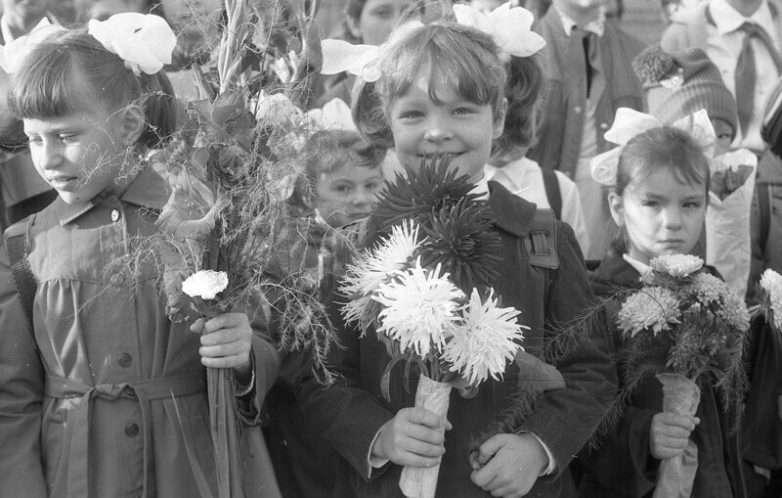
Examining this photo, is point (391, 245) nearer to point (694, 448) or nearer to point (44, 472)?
point (44, 472)

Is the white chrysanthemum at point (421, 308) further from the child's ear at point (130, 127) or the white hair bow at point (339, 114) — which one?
the white hair bow at point (339, 114)

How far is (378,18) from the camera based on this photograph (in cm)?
560

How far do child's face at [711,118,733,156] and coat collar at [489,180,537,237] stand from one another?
92.7 inches

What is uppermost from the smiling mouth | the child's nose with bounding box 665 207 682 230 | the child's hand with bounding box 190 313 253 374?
the smiling mouth

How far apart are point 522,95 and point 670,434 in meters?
1.28

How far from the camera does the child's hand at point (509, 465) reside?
3.04 m

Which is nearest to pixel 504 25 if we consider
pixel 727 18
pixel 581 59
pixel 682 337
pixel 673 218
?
pixel 673 218

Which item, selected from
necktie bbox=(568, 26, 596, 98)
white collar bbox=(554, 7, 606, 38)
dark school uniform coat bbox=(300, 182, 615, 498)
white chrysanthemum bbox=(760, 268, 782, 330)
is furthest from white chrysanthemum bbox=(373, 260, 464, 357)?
white collar bbox=(554, 7, 606, 38)

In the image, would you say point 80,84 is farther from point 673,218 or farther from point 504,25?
point 673,218

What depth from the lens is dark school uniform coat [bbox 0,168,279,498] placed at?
3.16 metres

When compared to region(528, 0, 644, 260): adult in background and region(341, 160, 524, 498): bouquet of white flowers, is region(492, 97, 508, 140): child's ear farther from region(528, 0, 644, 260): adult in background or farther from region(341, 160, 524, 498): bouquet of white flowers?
region(528, 0, 644, 260): adult in background

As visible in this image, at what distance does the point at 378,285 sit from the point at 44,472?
1230 millimetres

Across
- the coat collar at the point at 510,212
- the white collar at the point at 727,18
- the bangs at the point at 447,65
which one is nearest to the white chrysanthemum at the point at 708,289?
the coat collar at the point at 510,212

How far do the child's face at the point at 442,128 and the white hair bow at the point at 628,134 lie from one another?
121 cm
